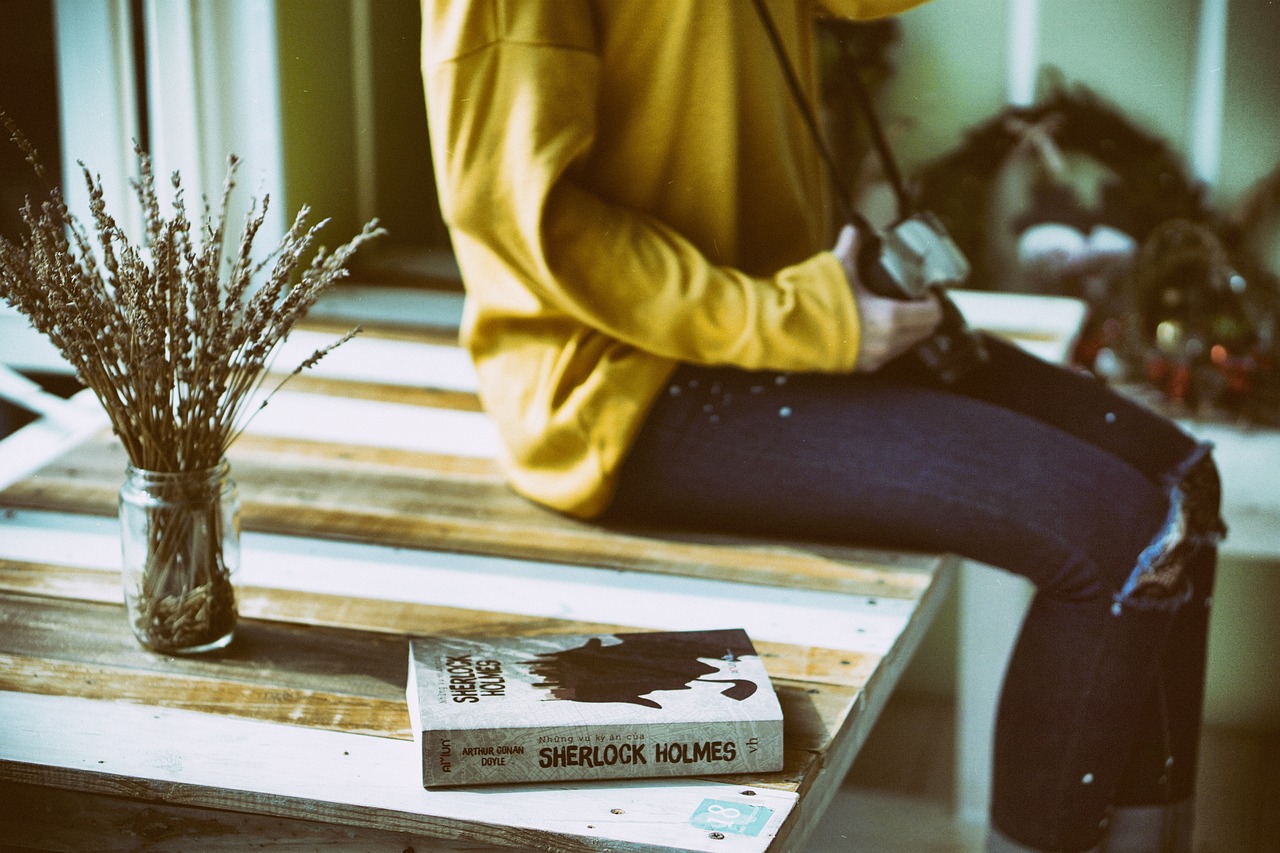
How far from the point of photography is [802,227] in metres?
1.33

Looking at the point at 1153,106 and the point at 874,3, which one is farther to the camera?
the point at 1153,106

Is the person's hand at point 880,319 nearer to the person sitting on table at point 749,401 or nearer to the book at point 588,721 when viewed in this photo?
the person sitting on table at point 749,401

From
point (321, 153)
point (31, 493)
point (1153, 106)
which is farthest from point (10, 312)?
point (1153, 106)

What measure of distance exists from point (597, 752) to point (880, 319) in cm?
50

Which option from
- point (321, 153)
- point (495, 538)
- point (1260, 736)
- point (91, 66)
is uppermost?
point (91, 66)

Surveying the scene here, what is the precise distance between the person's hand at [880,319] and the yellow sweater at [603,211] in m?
0.01

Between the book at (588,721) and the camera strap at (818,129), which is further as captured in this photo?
the camera strap at (818,129)

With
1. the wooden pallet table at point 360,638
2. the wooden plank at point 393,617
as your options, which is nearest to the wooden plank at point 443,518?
the wooden pallet table at point 360,638

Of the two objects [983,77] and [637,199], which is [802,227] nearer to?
[637,199]

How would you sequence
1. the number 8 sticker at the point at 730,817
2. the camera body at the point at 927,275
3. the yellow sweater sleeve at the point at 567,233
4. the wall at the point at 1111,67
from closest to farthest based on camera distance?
the number 8 sticker at the point at 730,817 → the yellow sweater sleeve at the point at 567,233 → the camera body at the point at 927,275 → the wall at the point at 1111,67

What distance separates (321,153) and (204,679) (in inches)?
56.1

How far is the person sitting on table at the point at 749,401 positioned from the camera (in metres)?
1.10

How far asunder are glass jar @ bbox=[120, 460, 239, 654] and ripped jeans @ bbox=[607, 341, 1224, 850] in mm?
370

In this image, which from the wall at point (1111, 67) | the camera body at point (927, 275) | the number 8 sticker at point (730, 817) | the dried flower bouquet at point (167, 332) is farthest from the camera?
the wall at point (1111, 67)
